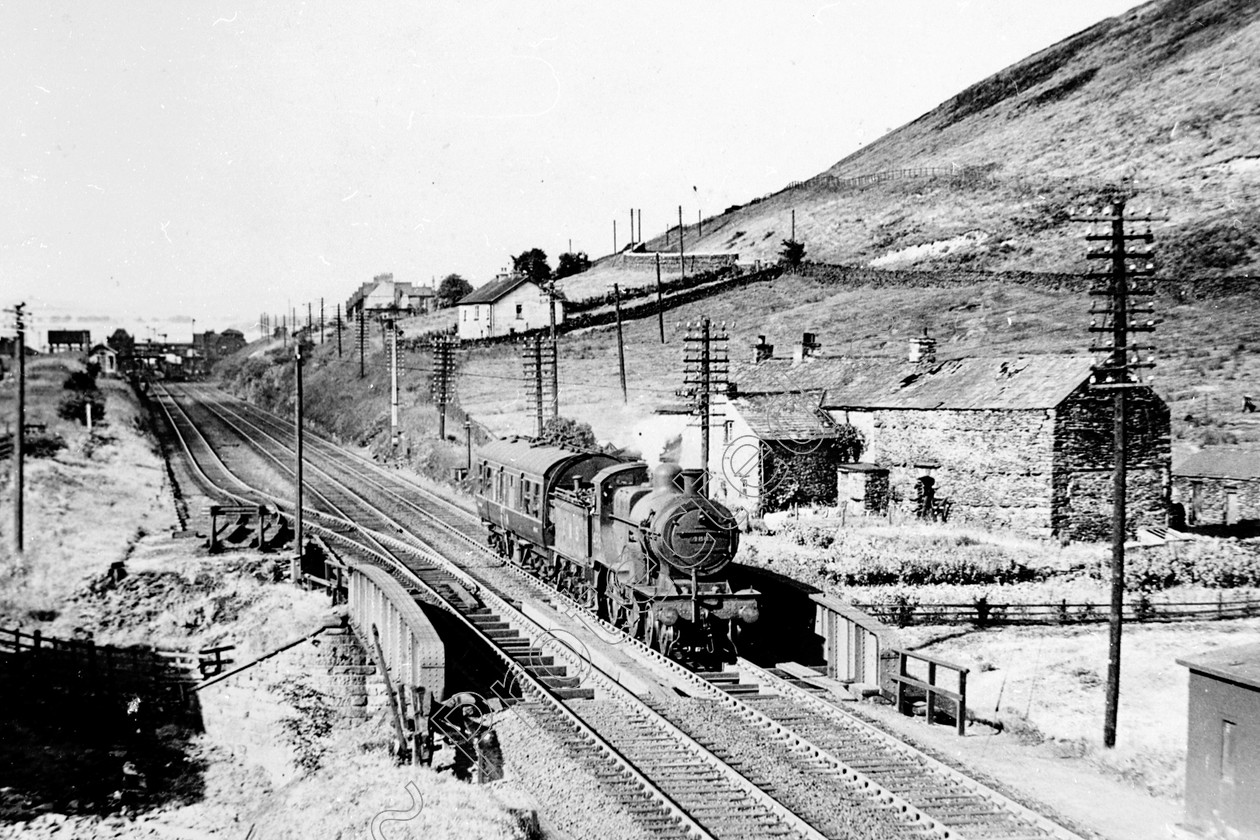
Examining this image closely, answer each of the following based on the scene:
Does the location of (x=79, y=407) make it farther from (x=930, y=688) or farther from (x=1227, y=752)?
(x=1227, y=752)

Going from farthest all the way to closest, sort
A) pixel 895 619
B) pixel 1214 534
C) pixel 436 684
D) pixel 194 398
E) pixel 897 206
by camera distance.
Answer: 1. pixel 897 206
2. pixel 194 398
3. pixel 1214 534
4. pixel 895 619
5. pixel 436 684

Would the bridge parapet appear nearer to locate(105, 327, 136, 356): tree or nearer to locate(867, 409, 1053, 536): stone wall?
locate(867, 409, 1053, 536): stone wall

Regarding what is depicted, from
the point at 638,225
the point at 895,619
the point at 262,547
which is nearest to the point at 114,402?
the point at 262,547

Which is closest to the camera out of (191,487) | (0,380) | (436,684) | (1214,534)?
(436,684)

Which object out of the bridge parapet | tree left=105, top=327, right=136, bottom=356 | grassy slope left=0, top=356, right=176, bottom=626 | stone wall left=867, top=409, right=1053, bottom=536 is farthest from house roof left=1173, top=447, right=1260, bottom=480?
tree left=105, top=327, right=136, bottom=356

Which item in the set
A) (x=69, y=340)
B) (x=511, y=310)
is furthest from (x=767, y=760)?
(x=69, y=340)

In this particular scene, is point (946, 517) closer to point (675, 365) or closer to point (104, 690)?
point (104, 690)

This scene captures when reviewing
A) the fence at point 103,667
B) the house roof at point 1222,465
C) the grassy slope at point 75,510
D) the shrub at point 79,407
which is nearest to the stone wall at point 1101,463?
the house roof at point 1222,465
